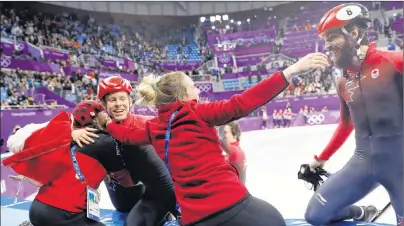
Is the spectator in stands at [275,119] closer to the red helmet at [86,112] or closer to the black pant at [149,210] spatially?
the black pant at [149,210]

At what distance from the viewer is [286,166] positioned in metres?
3.32

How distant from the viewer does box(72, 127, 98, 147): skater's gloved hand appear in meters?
1.85

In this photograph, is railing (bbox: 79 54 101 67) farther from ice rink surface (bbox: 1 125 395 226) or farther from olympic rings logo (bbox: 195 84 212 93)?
olympic rings logo (bbox: 195 84 212 93)

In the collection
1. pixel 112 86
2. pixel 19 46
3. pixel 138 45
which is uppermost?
pixel 19 46

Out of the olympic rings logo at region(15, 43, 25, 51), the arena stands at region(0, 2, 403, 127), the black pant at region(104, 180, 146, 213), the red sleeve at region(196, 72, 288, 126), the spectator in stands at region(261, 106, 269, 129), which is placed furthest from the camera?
the olympic rings logo at region(15, 43, 25, 51)

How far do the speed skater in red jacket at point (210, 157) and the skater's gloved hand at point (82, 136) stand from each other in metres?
0.51

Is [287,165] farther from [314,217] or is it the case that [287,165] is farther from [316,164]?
[314,217]

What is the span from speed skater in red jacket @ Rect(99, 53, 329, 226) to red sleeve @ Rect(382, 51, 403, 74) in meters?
0.43

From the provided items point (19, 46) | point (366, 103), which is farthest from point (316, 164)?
point (19, 46)

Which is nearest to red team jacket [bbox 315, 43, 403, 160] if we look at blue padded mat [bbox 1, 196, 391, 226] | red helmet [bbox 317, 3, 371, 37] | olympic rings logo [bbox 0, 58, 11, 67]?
red helmet [bbox 317, 3, 371, 37]

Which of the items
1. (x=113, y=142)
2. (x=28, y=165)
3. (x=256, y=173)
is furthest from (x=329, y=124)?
(x=28, y=165)

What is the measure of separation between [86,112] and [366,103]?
1.38 m

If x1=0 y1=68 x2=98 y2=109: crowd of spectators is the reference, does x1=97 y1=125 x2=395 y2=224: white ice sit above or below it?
below

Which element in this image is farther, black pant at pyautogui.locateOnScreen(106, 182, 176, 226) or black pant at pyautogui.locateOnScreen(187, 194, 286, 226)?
black pant at pyautogui.locateOnScreen(106, 182, 176, 226)
